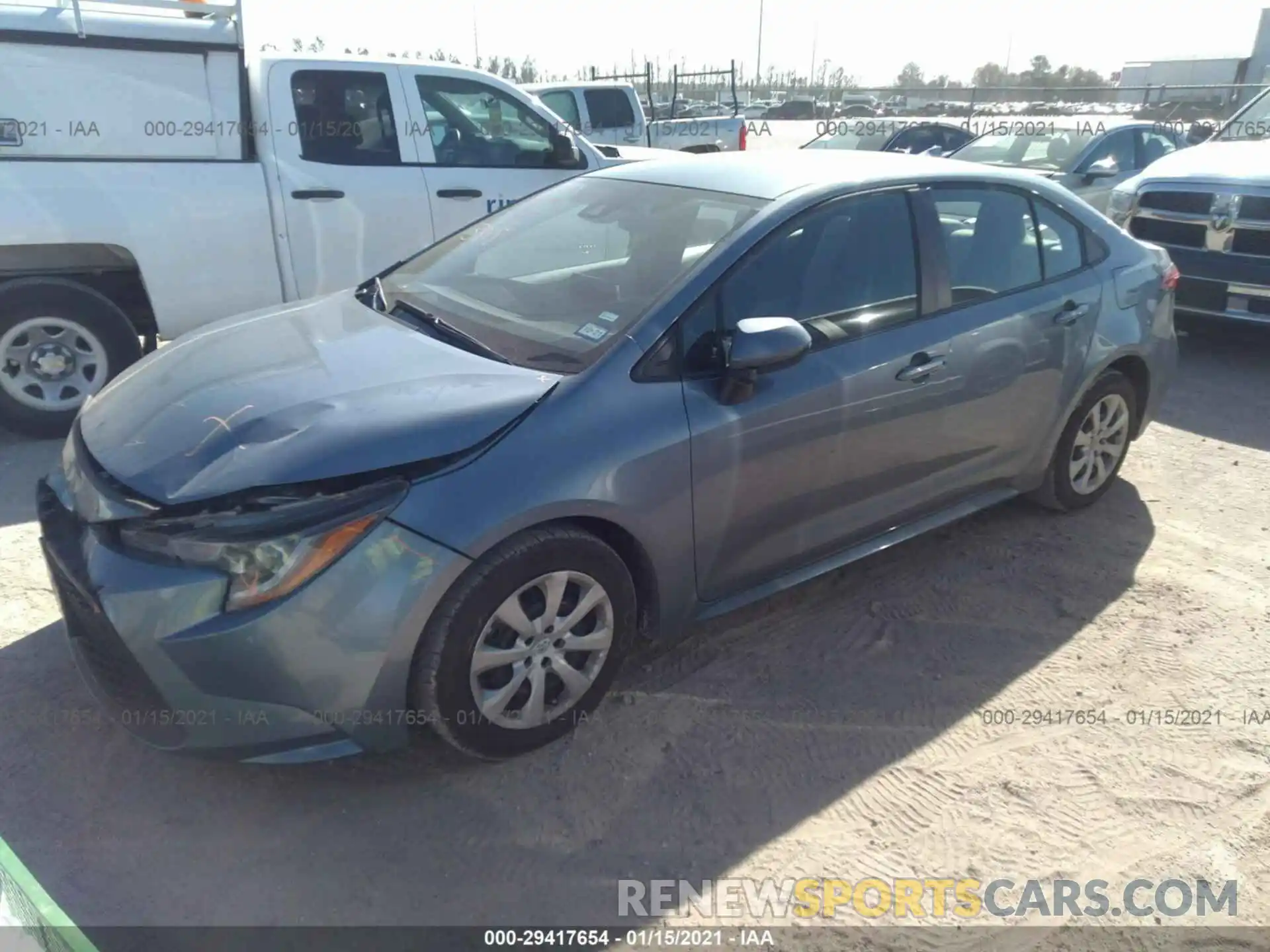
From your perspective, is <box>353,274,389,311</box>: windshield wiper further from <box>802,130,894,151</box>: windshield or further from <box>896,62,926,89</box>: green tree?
<box>896,62,926,89</box>: green tree

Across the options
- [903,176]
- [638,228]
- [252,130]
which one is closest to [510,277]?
[638,228]

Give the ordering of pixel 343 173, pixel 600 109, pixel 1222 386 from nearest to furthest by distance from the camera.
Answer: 1. pixel 343 173
2. pixel 1222 386
3. pixel 600 109

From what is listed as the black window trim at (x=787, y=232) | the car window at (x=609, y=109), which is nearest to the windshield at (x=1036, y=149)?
the car window at (x=609, y=109)

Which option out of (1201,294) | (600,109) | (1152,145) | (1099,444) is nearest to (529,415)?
(1099,444)

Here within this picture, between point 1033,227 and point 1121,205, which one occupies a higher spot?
point 1033,227

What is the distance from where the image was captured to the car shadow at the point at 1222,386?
593 cm

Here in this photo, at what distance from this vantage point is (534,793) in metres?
2.84

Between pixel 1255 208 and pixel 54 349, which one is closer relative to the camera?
pixel 54 349

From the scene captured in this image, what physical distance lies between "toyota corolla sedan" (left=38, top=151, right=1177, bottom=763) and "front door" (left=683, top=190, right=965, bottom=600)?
12mm

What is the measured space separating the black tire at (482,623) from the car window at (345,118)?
4137mm

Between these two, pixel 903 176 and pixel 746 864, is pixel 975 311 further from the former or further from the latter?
pixel 746 864

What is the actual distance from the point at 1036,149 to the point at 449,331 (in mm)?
9534

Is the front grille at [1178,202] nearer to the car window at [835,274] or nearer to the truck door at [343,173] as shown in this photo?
the car window at [835,274]

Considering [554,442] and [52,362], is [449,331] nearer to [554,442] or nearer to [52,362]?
[554,442]
